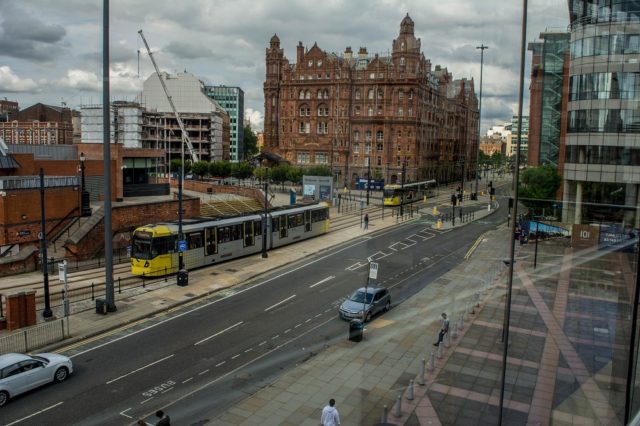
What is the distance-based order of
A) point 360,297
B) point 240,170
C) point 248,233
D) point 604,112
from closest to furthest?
point 604,112
point 360,297
point 248,233
point 240,170

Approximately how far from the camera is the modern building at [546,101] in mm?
15273

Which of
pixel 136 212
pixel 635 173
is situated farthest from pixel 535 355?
pixel 136 212

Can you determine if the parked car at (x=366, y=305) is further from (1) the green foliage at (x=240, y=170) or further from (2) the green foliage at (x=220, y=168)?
(2) the green foliage at (x=220, y=168)

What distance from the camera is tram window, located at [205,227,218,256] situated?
3288 centimetres

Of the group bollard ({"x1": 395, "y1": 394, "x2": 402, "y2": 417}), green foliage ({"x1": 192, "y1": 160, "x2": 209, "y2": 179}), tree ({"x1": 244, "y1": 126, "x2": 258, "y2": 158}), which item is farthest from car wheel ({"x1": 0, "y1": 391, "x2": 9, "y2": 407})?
tree ({"x1": 244, "y1": 126, "x2": 258, "y2": 158})

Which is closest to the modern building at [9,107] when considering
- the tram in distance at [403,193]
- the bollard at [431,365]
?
the tram in distance at [403,193]

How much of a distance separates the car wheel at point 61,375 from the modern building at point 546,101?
50.4 feet

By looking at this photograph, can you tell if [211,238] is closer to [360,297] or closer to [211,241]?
[211,241]

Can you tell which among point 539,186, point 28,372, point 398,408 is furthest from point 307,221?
point 398,408

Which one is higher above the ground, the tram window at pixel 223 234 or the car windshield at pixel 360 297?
the tram window at pixel 223 234

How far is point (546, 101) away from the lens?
16.1 meters

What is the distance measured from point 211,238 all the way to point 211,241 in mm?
178

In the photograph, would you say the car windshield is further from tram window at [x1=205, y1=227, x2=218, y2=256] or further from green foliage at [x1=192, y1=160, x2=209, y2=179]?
green foliage at [x1=192, y1=160, x2=209, y2=179]

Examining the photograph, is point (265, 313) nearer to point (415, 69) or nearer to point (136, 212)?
Answer: point (136, 212)
